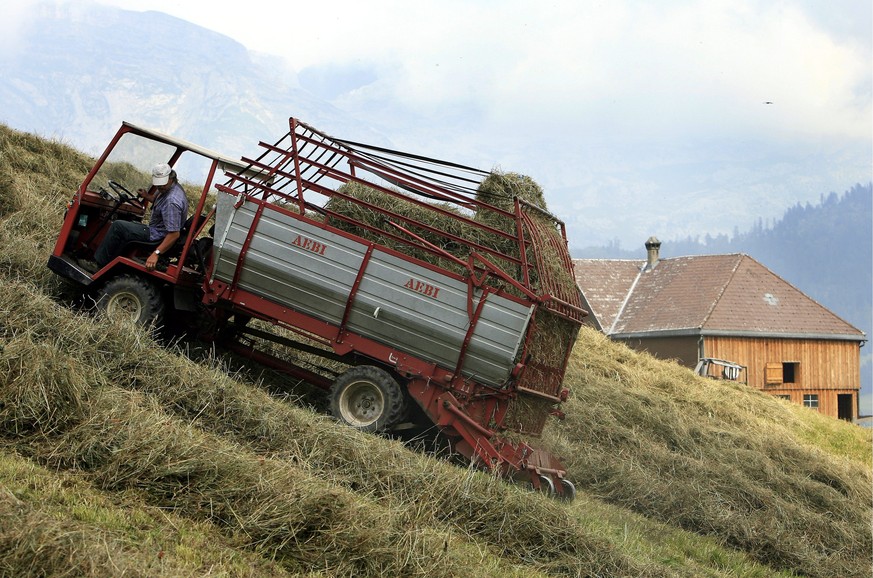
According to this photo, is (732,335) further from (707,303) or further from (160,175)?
(160,175)

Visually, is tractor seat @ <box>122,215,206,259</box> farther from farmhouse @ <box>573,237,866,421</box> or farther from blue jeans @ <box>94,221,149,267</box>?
farmhouse @ <box>573,237,866,421</box>

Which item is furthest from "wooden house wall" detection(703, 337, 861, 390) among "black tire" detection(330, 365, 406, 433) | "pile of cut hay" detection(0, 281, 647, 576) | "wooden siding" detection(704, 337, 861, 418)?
"pile of cut hay" detection(0, 281, 647, 576)

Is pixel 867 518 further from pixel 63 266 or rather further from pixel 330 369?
pixel 63 266

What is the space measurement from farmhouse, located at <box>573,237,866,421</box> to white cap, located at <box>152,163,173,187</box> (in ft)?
95.3

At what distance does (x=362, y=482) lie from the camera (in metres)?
7.11

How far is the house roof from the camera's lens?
121 ft

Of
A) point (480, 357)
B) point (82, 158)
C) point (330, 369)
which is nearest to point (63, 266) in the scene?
point (330, 369)

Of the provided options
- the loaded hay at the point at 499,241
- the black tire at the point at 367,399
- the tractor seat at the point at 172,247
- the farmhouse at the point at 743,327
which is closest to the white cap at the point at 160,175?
the tractor seat at the point at 172,247

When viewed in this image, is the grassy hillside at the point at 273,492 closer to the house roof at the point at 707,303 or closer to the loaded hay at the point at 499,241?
the loaded hay at the point at 499,241

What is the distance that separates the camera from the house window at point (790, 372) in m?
38.1

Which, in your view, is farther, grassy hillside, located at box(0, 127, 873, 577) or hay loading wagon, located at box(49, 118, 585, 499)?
hay loading wagon, located at box(49, 118, 585, 499)

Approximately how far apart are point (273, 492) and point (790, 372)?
35.8 meters

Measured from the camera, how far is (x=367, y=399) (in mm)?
9336

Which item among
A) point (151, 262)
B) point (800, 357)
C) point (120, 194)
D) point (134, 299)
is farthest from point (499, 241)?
point (800, 357)
